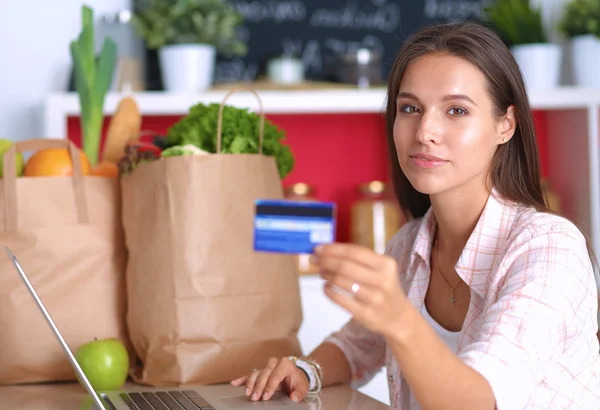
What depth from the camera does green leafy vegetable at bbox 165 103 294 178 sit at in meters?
1.29

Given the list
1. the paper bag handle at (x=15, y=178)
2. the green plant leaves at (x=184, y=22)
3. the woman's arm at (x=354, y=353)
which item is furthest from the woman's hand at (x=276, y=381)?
the green plant leaves at (x=184, y=22)

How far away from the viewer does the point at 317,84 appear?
2402 mm

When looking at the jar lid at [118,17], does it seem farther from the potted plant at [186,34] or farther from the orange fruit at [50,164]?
the orange fruit at [50,164]

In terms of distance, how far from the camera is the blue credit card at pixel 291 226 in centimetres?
77

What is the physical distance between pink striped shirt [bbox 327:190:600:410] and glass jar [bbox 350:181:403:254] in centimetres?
108

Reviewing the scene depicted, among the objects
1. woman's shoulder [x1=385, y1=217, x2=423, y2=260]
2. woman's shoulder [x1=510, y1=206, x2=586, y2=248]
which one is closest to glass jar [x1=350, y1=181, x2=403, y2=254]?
woman's shoulder [x1=385, y1=217, x2=423, y2=260]

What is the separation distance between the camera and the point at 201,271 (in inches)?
48.9

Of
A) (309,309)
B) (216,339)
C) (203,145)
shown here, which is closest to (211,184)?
(203,145)

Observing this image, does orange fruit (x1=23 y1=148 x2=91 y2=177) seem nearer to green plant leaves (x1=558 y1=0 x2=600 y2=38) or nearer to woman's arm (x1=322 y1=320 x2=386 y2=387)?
woman's arm (x1=322 y1=320 x2=386 y2=387)

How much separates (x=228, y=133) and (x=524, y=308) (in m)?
0.55

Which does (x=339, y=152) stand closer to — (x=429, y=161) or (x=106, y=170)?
(x=106, y=170)

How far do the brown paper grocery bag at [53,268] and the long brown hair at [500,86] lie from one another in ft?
1.71

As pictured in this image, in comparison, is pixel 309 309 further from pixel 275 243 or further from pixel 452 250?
pixel 275 243

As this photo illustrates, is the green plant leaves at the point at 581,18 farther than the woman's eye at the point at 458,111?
Yes
